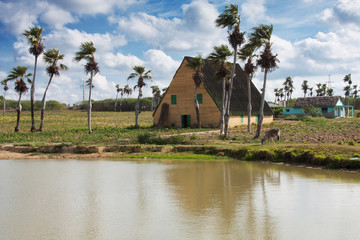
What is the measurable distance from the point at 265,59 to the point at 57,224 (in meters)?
21.3

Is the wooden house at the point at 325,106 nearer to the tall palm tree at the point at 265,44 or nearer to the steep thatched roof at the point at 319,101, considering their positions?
the steep thatched roof at the point at 319,101

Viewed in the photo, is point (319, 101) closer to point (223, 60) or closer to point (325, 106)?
point (325, 106)

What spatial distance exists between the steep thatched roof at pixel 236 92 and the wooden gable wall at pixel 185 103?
2.97 feet

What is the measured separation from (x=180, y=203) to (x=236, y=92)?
33.1 m

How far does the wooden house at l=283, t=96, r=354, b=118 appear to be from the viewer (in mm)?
57312

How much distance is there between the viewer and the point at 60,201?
10.2 meters

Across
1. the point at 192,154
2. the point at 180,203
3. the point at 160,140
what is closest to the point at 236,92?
the point at 160,140

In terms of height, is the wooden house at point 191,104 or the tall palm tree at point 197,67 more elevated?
the tall palm tree at point 197,67

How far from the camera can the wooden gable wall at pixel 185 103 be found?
3688 cm

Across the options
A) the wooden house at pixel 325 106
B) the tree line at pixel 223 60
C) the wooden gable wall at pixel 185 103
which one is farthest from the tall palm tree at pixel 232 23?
the wooden house at pixel 325 106

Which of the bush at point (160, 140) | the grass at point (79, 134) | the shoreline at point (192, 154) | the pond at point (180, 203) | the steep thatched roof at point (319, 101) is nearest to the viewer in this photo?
the pond at point (180, 203)

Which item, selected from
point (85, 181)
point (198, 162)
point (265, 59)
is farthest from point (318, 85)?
point (85, 181)

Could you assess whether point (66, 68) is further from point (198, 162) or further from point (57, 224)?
point (57, 224)

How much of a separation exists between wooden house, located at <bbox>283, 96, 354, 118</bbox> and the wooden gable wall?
91.5 ft
